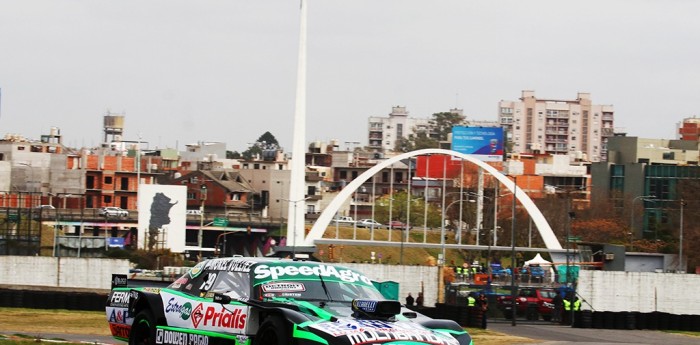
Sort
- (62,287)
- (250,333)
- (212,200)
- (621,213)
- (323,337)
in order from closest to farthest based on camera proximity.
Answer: (323,337)
(250,333)
(62,287)
(621,213)
(212,200)

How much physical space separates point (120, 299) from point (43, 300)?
2098 centimetres

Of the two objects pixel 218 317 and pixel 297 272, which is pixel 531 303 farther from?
pixel 218 317

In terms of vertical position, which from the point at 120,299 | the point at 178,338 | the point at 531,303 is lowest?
the point at 531,303

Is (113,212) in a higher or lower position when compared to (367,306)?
lower

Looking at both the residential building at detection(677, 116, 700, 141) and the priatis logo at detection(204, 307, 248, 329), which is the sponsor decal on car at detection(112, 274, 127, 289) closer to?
the priatis logo at detection(204, 307, 248, 329)

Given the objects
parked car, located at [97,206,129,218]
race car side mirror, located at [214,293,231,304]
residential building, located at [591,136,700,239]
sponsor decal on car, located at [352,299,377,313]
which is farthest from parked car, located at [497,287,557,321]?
parked car, located at [97,206,129,218]

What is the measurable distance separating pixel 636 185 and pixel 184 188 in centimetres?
5036

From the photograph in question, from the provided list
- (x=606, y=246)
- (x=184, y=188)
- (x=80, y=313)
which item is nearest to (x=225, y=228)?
(x=184, y=188)

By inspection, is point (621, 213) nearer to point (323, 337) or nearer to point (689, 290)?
point (689, 290)

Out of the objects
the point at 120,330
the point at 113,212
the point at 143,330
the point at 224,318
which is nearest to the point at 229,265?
the point at 224,318

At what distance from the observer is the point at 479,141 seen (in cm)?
14688

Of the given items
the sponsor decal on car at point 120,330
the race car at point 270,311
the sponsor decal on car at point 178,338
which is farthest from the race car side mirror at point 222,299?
the sponsor decal on car at point 120,330

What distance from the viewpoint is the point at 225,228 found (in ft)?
405

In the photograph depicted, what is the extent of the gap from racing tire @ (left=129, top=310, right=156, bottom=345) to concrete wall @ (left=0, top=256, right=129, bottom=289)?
34157 millimetres
